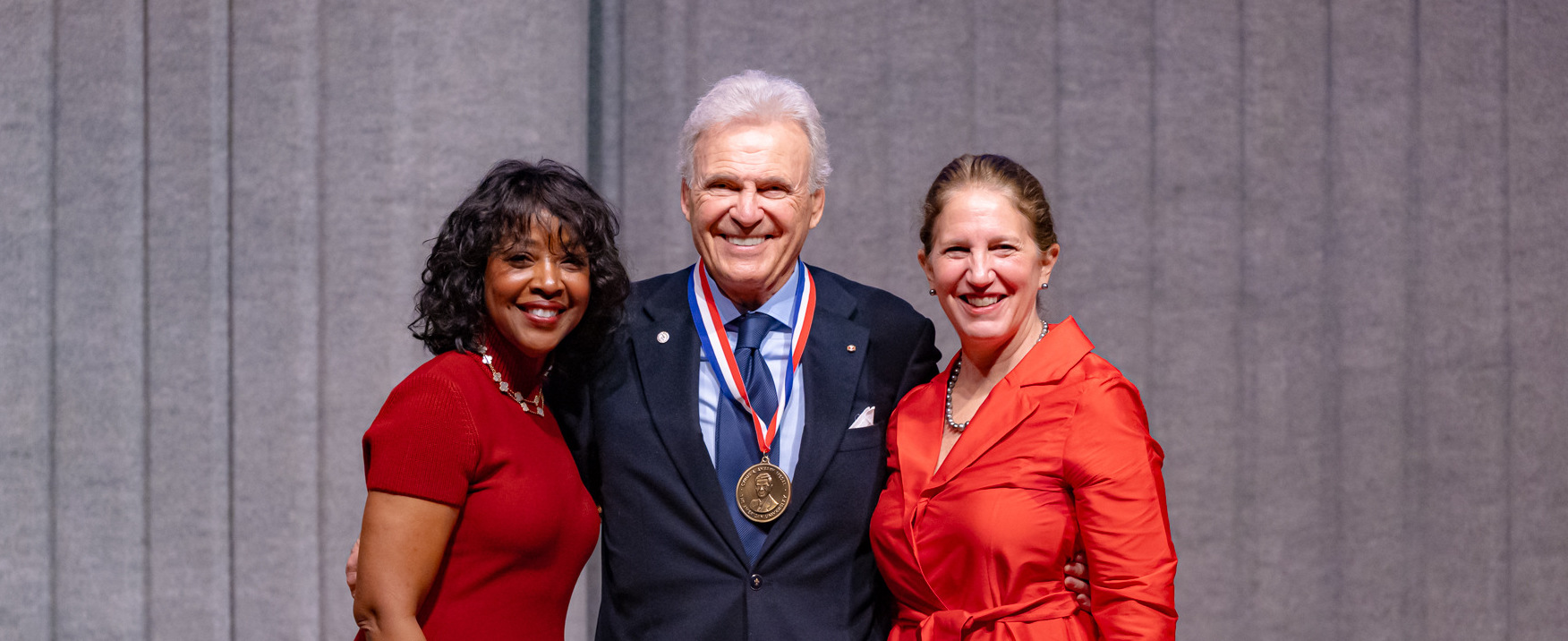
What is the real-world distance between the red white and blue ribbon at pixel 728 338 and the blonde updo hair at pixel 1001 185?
0.32 meters

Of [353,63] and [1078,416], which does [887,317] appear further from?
[353,63]

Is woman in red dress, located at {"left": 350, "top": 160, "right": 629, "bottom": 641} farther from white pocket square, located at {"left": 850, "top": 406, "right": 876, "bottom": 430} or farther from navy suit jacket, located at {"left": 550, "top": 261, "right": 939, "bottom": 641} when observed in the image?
white pocket square, located at {"left": 850, "top": 406, "right": 876, "bottom": 430}

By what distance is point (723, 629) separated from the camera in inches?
71.7

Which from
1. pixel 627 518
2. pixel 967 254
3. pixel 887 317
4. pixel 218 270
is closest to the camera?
pixel 967 254

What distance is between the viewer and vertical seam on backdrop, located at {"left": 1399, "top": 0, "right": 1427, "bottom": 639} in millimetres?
3584

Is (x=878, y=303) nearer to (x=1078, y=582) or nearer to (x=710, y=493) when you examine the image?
(x=710, y=493)

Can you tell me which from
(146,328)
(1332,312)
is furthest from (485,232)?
(1332,312)

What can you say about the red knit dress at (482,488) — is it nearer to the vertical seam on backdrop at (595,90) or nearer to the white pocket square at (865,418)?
the white pocket square at (865,418)

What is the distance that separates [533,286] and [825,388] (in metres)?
0.56

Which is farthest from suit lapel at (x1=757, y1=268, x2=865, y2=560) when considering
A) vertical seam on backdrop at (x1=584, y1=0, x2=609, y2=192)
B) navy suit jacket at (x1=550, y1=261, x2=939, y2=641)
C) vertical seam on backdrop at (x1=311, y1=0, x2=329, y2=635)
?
vertical seam on backdrop at (x1=311, y1=0, x2=329, y2=635)

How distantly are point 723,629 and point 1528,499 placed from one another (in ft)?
10.5

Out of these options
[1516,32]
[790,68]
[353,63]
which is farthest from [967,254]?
[1516,32]

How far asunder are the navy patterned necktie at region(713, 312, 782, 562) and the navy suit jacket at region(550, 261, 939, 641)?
0.09ft

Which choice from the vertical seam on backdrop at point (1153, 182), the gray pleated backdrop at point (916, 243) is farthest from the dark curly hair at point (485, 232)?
the vertical seam on backdrop at point (1153, 182)
